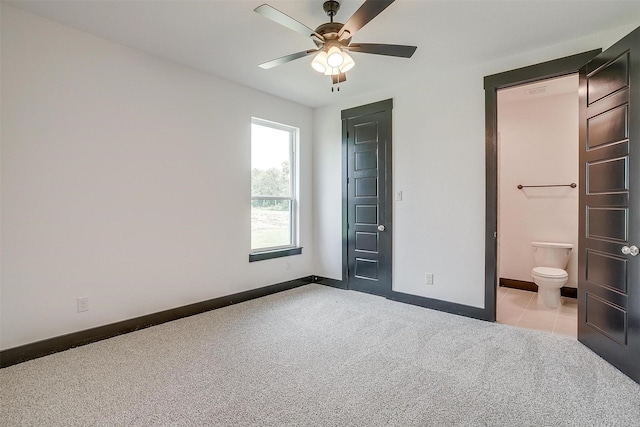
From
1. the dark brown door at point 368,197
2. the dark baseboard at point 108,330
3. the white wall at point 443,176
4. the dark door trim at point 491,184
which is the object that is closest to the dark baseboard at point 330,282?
the dark brown door at point 368,197

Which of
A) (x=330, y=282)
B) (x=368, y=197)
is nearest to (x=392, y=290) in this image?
(x=330, y=282)

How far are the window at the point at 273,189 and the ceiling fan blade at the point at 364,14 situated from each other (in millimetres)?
2213

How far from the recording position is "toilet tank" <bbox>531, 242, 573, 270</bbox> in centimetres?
399

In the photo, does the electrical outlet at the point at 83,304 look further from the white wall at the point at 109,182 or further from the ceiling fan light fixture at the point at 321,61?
the ceiling fan light fixture at the point at 321,61

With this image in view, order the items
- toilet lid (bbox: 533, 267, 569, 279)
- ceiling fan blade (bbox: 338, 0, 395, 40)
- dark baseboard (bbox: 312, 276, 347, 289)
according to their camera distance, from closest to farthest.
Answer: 1. ceiling fan blade (bbox: 338, 0, 395, 40)
2. toilet lid (bbox: 533, 267, 569, 279)
3. dark baseboard (bbox: 312, 276, 347, 289)

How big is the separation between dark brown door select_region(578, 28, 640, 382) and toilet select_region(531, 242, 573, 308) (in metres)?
0.96

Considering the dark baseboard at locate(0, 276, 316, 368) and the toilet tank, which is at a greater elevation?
the toilet tank

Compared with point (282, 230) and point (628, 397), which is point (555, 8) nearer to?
point (628, 397)

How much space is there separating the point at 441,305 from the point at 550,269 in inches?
57.0

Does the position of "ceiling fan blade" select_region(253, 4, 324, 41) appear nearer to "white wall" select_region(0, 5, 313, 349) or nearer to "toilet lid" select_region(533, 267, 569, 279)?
"white wall" select_region(0, 5, 313, 349)

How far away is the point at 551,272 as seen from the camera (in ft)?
12.0

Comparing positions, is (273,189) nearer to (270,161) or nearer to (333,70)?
(270,161)

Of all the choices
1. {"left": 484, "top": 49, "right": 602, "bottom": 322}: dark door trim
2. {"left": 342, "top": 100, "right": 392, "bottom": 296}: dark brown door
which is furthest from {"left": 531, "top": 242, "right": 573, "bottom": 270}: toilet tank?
{"left": 342, "top": 100, "right": 392, "bottom": 296}: dark brown door

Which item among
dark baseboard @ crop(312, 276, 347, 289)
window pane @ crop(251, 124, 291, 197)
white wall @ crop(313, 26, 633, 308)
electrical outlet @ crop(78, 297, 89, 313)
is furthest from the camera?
dark baseboard @ crop(312, 276, 347, 289)
